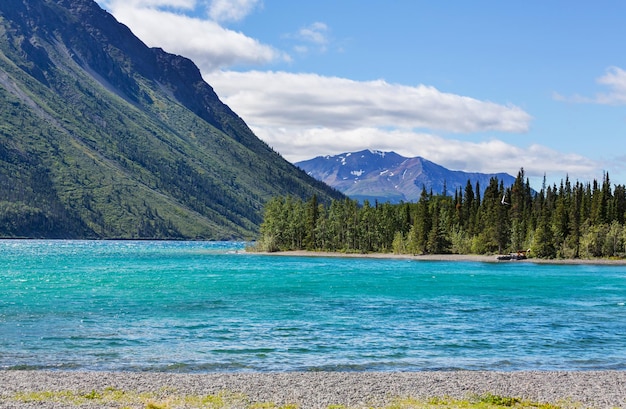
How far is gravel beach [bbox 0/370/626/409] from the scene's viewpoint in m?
27.8

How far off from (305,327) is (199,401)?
26886 millimetres

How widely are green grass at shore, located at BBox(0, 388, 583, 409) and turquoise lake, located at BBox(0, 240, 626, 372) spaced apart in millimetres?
8116

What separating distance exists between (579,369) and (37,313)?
44.3 meters

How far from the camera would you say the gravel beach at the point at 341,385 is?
27.8 m

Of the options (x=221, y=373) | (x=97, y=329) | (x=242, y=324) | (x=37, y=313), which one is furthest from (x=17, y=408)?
(x=37, y=313)

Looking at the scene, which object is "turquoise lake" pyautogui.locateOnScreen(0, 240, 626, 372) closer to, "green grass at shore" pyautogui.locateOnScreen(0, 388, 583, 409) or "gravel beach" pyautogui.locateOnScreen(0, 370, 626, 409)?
"gravel beach" pyautogui.locateOnScreen(0, 370, 626, 409)

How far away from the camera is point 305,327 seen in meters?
53.6

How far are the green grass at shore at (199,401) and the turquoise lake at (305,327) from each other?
8.12 meters

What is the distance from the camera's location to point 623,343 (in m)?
47.2

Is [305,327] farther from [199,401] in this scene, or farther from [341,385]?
[199,401]

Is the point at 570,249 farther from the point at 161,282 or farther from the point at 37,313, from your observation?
the point at 37,313

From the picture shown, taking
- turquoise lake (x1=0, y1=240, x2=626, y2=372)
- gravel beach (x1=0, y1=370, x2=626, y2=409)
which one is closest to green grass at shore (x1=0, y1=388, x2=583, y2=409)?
gravel beach (x1=0, y1=370, x2=626, y2=409)

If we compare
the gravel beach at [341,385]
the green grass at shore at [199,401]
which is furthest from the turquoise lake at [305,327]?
the green grass at shore at [199,401]

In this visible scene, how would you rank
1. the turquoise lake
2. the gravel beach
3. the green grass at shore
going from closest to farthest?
the green grass at shore < the gravel beach < the turquoise lake
